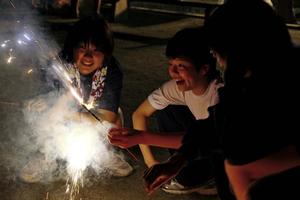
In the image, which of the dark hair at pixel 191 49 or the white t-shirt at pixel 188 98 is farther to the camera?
the white t-shirt at pixel 188 98

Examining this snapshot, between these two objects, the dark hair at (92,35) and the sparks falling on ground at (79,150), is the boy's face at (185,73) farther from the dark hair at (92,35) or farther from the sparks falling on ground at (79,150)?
the sparks falling on ground at (79,150)

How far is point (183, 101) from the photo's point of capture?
3.60 meters

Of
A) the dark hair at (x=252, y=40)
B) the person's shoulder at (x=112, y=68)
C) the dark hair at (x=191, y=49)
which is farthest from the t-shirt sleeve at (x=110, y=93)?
the dark hair at (x=252, y=40)

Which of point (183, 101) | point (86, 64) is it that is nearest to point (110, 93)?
point (86, 64)

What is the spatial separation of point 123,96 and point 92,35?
7.30ft

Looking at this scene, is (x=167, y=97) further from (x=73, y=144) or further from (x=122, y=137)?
(x=73, y=144)

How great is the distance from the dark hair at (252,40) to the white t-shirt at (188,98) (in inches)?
47.0

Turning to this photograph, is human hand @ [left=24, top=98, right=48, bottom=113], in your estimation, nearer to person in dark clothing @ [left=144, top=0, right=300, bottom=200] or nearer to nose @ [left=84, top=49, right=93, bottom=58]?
nose @ [left=84, top=49, right=93, bottom=58]

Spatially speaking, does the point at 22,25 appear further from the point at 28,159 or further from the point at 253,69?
the point at 253,69

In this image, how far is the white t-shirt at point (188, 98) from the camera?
3.43 m

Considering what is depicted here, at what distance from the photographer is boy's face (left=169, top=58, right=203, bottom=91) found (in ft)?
10.8

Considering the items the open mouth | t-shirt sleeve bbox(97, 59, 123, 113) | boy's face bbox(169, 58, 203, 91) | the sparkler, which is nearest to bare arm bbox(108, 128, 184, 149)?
boy's face bbox(169, 58, 203, 91)

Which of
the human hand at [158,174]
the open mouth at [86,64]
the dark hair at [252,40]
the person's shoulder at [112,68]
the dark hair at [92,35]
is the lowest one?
the person's shoulder at [112,68]

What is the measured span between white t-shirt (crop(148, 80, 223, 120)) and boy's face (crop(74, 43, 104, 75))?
1.90 feet
